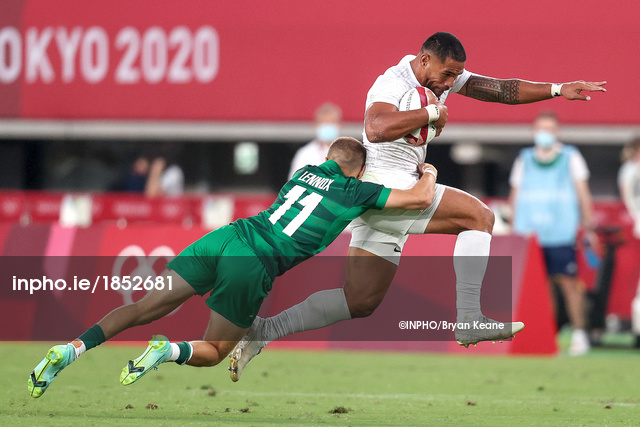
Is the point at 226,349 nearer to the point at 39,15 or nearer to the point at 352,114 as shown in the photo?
the point at 352,114

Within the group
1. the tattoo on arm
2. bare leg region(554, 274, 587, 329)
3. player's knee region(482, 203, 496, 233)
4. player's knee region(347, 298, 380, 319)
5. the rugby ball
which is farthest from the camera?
bare leg region(554, 274, 587, 329)

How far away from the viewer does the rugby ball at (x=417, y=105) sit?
723 centimetres

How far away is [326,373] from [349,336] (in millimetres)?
1696

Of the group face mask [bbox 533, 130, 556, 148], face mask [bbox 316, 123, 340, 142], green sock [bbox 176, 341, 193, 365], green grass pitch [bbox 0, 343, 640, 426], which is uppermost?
face mask [bbox 316, 123, 340, 142]

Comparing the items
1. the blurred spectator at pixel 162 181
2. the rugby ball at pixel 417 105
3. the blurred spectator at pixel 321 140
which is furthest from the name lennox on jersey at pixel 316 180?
the blurred spectator at pixel 162 181

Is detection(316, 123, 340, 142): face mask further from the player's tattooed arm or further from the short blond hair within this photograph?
the short blond hair

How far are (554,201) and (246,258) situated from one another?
21.4ft

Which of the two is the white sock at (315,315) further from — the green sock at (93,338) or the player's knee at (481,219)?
the green sock at (93,338)

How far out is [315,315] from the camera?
25.1 feet

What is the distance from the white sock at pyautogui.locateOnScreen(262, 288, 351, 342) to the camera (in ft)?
25.0

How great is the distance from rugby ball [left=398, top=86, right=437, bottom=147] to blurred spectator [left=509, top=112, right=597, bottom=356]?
5.63 m

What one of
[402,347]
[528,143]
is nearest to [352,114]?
[528,143]

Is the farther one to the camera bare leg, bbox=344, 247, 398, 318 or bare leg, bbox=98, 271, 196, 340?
bare leg, bbox=344, 247, 398, 318

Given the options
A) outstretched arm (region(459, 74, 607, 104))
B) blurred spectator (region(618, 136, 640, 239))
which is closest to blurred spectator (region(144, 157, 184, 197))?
blurred spectator (region(618, 136, 640, 239))
